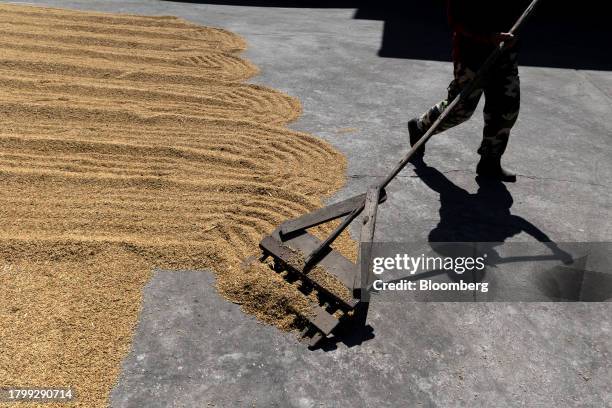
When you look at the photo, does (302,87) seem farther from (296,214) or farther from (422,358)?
(422,358)

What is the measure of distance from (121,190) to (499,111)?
9.96ft

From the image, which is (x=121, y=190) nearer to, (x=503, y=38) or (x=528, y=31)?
(x=503, y=38)

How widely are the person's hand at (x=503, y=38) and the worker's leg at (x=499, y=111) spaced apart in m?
0.26

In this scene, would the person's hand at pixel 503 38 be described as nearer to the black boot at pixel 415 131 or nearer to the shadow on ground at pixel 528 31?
the black boot at pixel 415 131

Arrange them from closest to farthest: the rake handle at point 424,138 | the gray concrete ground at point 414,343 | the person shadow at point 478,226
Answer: the gray concrete ground at point 414,343
the rake handle at point 424,138
the person shadow at point 478,226

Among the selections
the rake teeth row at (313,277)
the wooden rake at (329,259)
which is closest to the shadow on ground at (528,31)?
the wooden rake at (329,259)

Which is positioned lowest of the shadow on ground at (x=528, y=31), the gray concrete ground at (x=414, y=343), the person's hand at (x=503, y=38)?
the gray concrete ground at (x=414, y=343)

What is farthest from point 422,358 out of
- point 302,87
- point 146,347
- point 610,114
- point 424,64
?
point 424,64

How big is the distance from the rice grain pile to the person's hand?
64.2 inches

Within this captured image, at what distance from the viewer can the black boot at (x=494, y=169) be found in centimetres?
452

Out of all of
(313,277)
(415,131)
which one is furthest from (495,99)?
(313,277)

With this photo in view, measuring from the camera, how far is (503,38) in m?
3.76

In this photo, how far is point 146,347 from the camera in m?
2.82

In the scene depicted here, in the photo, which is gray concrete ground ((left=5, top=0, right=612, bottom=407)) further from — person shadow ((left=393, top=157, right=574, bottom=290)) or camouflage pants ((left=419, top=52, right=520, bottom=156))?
camouflage pants ((left=419, top=52, right=520, bottom=156))
